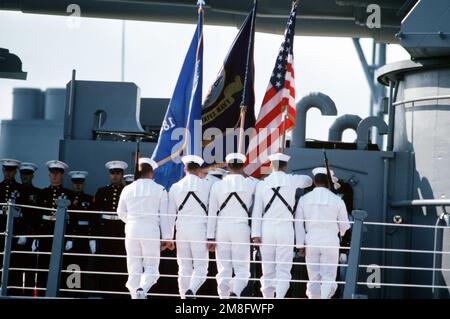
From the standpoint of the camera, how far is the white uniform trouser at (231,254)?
1052 cm

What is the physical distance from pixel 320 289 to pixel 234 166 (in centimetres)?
140

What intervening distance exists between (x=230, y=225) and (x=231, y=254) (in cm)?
30

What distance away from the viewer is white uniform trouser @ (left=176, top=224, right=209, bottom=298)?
1062cm

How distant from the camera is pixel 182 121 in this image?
12102mm

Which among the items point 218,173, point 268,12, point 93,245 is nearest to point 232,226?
point 218,173

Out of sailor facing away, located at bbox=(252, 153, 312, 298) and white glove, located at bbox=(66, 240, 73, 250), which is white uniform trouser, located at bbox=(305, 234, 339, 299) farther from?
white glove, located at bbox=(66, 240, 73, 250)

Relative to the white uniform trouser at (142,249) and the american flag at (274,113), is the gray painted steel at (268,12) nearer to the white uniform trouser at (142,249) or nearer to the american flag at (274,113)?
the american flag at (274,113)

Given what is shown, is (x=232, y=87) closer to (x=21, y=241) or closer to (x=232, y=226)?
(x=232, y=226)

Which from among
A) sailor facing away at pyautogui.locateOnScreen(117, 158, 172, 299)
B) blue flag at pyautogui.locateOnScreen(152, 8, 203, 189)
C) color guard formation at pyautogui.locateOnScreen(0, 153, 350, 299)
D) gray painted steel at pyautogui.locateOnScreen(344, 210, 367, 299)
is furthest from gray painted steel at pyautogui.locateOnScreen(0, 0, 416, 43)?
gray painted steel at pyautogui.locateOnScreen(344, 210, 367, 299)

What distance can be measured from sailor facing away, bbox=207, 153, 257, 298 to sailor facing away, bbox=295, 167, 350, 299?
502 millimetres

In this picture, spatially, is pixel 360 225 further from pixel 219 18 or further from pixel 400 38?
pixel 219 18

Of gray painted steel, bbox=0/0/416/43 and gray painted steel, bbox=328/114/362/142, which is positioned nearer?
gray painted steel, bbox=328/114/362/142

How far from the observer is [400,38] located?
1277 centimetres
